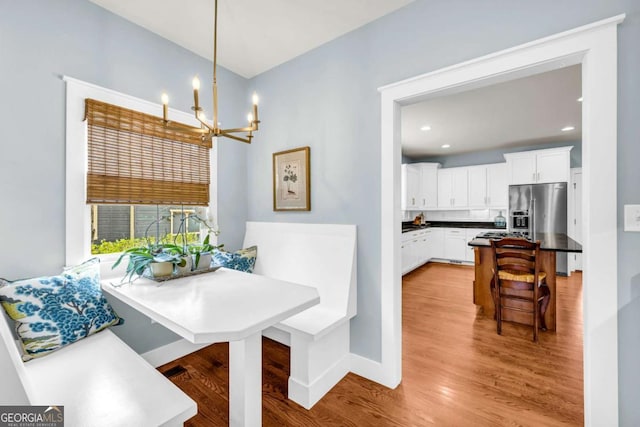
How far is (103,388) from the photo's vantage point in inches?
48.2

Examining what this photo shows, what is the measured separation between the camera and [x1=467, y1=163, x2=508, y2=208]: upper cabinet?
6203 millimetres

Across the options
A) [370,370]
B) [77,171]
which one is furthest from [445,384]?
[77,171]

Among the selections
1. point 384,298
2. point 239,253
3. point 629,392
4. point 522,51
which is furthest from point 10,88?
point 629,392

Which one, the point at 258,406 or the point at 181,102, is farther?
the point at 181,102

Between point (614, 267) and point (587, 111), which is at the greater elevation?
point (587, 111)

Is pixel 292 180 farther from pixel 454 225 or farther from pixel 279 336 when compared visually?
pixel 454 225

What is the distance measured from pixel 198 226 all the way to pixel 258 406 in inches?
73.5

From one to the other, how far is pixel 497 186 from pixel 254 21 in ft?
20.4

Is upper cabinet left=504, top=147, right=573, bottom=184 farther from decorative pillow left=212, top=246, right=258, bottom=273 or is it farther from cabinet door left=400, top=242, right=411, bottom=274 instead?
decorative pillow left=212, top=246, right=258, bottom=273

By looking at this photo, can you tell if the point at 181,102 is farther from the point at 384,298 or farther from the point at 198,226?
the point at 384,298

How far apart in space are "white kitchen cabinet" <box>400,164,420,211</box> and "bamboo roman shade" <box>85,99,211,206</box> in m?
4.88

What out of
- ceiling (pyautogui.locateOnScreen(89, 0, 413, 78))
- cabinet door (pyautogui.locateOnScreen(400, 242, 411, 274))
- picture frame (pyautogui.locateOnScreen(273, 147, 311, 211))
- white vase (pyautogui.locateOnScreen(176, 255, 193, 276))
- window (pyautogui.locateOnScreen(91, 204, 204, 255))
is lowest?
cabinet door (pyautogui.locateOnScreen(400, 242, 411, 274))

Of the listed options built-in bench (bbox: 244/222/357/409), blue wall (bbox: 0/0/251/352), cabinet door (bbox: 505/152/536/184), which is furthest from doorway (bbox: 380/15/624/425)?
cabinet door (bbox: 505/152/536/184)

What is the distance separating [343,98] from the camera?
7.62ft
